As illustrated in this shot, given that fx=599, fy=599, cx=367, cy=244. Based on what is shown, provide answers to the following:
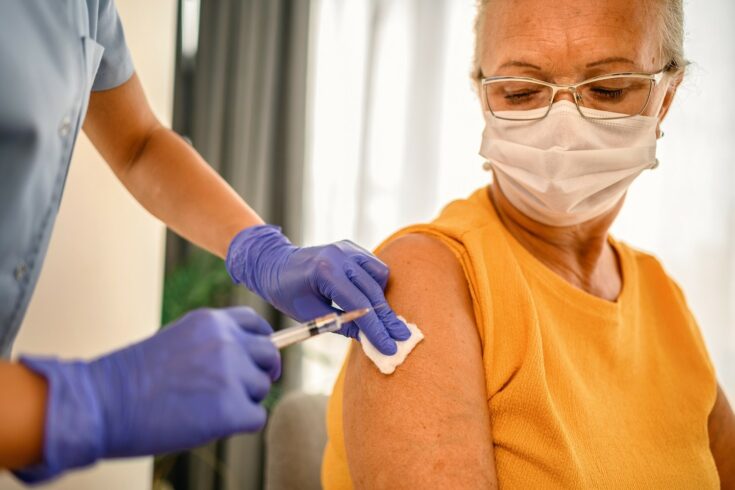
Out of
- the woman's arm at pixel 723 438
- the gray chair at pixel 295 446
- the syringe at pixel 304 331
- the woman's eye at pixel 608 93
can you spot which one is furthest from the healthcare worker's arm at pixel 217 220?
the woman's arm at pixel 723 438

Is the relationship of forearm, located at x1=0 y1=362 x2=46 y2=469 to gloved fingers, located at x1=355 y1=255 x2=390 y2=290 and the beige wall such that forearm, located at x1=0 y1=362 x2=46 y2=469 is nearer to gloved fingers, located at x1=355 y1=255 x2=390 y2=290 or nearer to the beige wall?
gloved fingers, located at x1=355 y1=255 x2=390 y2=290

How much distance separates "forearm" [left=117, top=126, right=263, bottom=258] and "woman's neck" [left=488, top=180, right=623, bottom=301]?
0.52 metres

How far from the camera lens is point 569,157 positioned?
3.57ft

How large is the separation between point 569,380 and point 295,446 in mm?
655

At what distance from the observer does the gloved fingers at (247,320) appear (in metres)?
0.73

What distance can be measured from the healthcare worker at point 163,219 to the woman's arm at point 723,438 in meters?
0.84

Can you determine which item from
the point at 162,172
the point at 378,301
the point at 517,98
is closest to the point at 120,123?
the point at 162,172

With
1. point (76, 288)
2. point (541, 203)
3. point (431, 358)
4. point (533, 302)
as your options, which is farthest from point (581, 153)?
point (76, 288)

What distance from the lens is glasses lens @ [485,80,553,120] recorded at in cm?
110

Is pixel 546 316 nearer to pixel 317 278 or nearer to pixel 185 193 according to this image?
pixel 317 278

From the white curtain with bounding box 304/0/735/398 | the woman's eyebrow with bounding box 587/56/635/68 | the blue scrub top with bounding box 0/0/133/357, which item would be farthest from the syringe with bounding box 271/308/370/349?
the white curtain with bounding box 304/0/735/398

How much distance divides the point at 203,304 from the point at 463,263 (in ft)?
6.88

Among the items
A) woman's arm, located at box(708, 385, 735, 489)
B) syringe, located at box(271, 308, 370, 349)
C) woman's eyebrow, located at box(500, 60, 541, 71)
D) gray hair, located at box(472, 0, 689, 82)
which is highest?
gray hair, located at box(472, 0, 689, 82)

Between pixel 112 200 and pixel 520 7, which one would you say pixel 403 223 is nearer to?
pixel 112 200
